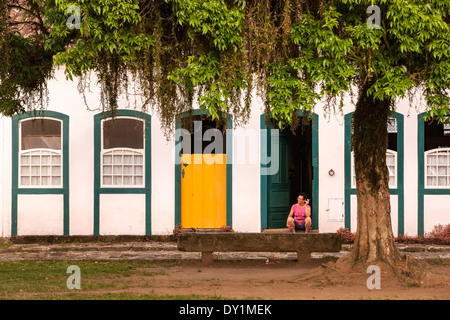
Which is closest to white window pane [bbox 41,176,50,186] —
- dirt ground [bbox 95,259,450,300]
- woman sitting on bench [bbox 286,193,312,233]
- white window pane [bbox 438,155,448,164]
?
dirt ground [bbox 95,259,450,300]

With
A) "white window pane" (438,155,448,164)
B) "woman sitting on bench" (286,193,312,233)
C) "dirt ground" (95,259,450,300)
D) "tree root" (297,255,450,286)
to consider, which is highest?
"white window pane" (438,155,448,164)

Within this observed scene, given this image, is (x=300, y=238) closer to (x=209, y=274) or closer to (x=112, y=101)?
(x=209, y=274)

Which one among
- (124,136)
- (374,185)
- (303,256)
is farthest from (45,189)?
(374,185)

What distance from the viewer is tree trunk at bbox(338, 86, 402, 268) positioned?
11.8 m

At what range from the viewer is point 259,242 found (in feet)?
44.3

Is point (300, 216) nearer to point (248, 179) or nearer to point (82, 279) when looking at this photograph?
point (248, 179)

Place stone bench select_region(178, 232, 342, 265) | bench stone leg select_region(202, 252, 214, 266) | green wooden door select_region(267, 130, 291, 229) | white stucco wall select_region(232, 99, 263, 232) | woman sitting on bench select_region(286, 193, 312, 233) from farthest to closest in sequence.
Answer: green wooden door select_region(267, 130, 291, 229)
white stucco wall select_region(232, 99, 263, 232)
woman sitting on bench select_region(286, 193, 312, 233)
bench stone leg select_region(202, 252, 214, 266)
stone bench select_region(178, 232, 342, 265)

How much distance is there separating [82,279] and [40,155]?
5.68 m

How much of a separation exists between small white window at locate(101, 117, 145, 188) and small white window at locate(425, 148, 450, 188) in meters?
6.04

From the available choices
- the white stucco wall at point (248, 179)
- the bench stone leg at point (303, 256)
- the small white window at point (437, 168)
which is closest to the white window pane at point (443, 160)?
the small white window at point (437, 168)

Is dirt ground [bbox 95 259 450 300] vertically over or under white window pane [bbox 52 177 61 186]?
under

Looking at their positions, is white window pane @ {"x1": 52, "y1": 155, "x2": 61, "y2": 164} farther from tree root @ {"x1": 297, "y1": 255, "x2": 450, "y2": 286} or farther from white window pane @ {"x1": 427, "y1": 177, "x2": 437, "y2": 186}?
white window pane @ {"x1": 427, "y1": 177, "x2": 437, "y2": 186}
